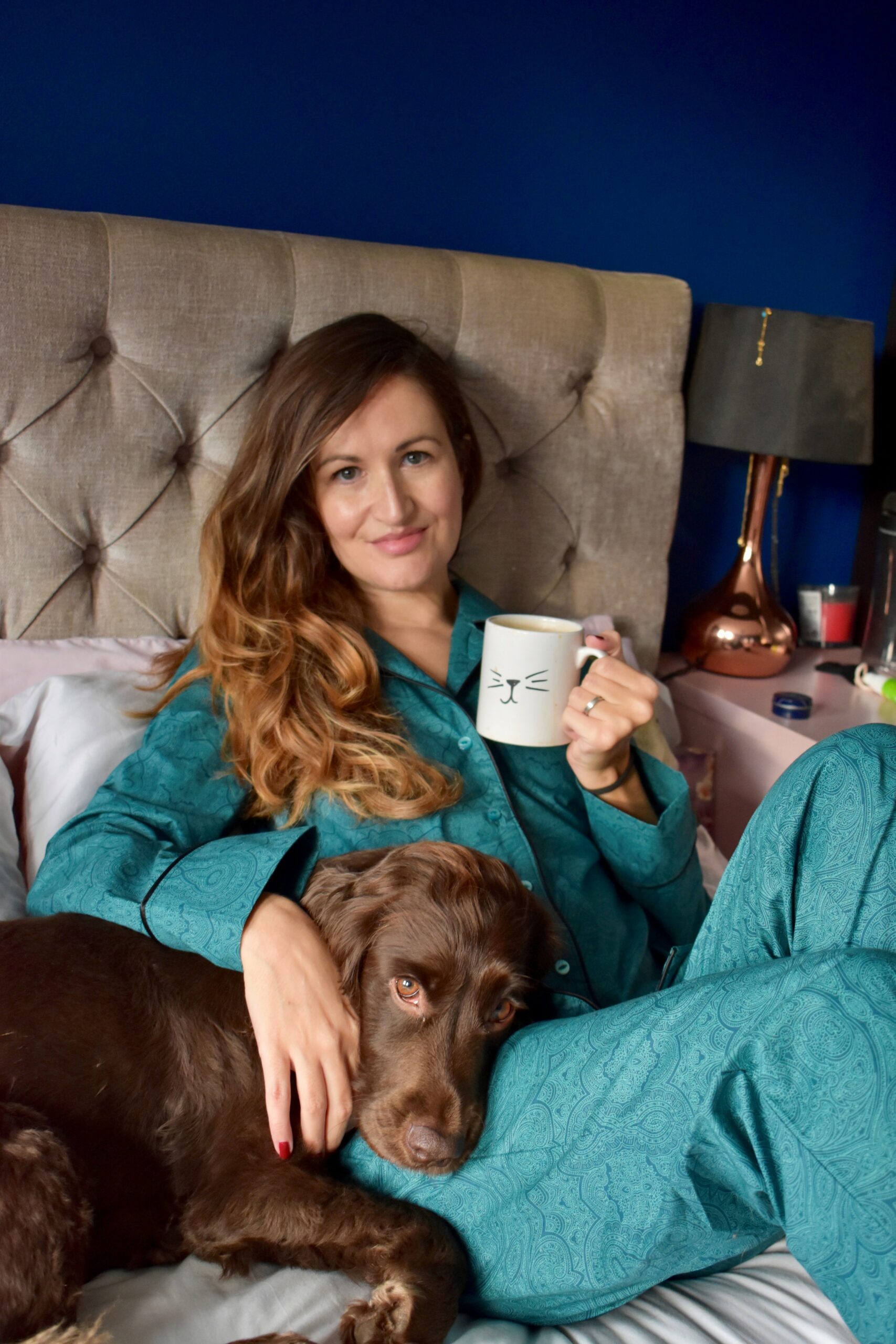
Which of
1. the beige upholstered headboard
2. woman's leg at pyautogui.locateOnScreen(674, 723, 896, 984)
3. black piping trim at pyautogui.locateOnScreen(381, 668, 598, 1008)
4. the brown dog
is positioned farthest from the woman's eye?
the beige upholstered headboard

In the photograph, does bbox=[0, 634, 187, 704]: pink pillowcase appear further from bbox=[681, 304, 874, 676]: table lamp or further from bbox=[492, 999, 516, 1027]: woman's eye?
bbox=[681, 304, 874, 676]: table lamp

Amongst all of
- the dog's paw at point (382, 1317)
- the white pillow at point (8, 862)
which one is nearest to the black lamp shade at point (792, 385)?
the white pillow at point (8, 862)

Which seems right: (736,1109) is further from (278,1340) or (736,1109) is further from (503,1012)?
(278,1340)

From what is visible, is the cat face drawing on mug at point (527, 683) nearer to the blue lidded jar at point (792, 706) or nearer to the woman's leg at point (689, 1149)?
the woman's leg at point (689, 1149)

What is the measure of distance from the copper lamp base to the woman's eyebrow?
4.09 ft

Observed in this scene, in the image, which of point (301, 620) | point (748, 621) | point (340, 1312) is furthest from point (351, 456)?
point (748, 621)

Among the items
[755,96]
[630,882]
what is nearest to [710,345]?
[755,96]

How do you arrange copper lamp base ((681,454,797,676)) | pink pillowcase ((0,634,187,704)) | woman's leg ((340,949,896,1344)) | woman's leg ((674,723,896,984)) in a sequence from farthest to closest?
copper lamp base ((681,454,797,676)) → pink pillowcase ((0,634,187,704)) → woman's leg ((674,723,896,984)) → woman's leg ((340,949,896,1344))

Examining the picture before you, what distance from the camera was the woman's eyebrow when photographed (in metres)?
1.74

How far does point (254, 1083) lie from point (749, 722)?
5.12 feet

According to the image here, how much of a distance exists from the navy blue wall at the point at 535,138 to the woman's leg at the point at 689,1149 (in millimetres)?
1855

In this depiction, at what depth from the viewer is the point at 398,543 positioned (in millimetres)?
1743

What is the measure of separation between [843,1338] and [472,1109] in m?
0.46

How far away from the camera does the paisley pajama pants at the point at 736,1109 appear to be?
932 mm
